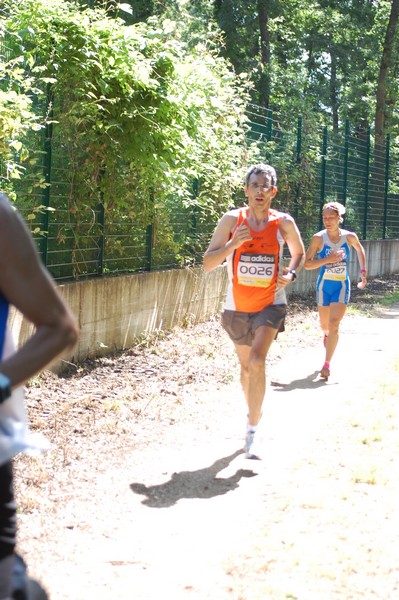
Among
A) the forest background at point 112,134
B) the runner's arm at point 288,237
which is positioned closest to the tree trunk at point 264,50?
the forest background at point 112,134

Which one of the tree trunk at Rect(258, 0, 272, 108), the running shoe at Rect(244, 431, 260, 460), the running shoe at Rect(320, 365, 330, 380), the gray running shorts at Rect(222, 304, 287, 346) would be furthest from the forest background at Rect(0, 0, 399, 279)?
the tree trunk at Rect(258, 0, 272, 108)

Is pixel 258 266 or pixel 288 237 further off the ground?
pixel 288 237

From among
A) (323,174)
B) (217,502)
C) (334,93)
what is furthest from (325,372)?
(334,93)

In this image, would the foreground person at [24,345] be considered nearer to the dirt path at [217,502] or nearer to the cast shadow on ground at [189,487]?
the dirt path at [217,502]

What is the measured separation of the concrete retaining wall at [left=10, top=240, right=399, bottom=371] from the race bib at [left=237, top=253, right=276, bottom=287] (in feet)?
7.09

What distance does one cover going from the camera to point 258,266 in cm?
715

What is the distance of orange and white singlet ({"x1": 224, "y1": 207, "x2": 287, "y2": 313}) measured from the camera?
715 centimetres

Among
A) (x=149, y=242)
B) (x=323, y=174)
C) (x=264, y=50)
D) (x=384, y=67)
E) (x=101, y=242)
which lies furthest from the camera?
(x=264, y=50)

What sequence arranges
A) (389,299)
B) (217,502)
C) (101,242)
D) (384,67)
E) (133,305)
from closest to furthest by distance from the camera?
(217,502) < (101,242) < (133,305) < (389,299) < (384,67)

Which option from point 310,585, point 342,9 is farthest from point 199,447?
point 342,9

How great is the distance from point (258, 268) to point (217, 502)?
1.86m

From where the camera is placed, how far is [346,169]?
22.6m

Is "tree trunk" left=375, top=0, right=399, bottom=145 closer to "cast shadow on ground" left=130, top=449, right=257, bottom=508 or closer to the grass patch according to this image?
the grass patch

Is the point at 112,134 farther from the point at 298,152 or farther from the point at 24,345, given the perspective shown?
the point at 298,152
